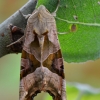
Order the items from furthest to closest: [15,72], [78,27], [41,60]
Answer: [15,72] → [41,60] → [78,27]

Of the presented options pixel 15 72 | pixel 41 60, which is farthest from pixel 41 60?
pixel 15 72

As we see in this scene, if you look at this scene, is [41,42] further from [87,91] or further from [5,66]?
[5,66]

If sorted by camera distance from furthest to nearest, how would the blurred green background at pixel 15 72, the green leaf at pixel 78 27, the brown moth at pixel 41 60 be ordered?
the blurred green background at pixel 15 72 < the brown moth at pixel 41 60 < the green leaf at pixel 78 27

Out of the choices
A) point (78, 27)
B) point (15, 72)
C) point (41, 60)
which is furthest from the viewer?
point (15, 72)

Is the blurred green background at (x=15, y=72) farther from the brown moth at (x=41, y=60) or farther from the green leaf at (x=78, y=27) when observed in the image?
the green leaf at (x=78, y=27)

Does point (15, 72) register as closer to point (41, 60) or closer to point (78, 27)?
point (41, 60)

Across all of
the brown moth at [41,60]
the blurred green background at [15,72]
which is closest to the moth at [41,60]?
the brown moth at [41,60]

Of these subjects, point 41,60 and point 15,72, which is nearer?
point 41,60

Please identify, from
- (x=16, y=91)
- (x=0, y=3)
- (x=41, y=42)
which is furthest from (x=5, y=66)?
(x=41, y=42)
